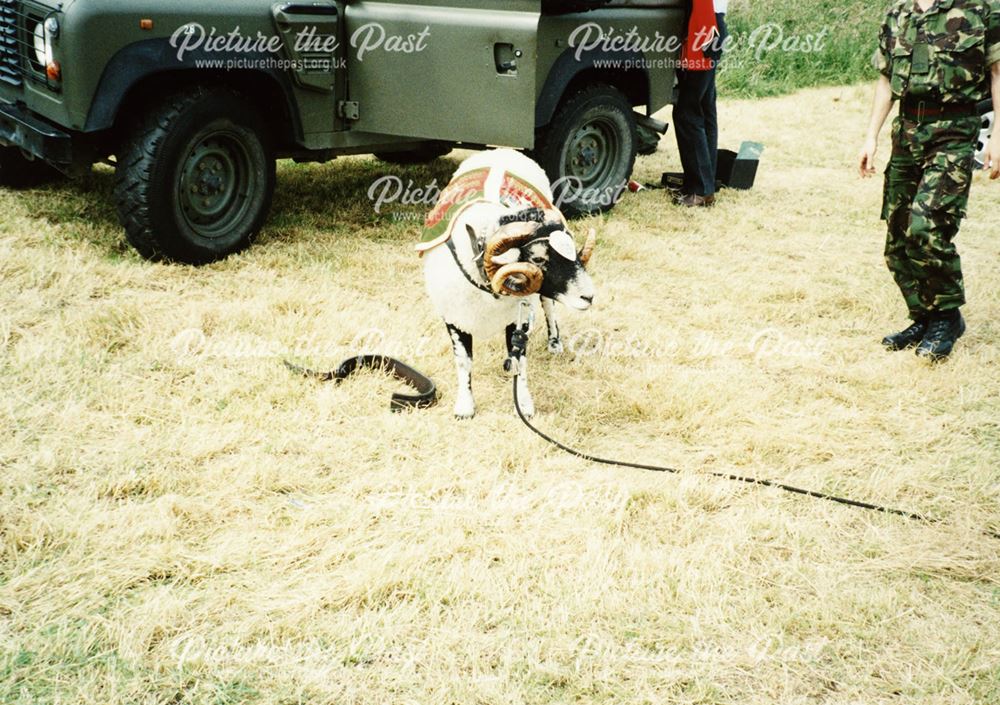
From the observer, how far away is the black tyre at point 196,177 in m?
4.63

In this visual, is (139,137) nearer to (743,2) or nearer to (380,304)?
(380,304)

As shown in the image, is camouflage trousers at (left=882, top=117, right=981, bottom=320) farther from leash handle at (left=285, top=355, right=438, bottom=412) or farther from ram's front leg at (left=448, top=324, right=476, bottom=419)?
leash handle at (left=285, top=355, right=438, bottom=412)

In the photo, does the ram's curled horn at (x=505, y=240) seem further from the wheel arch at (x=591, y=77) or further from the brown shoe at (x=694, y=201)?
the brown shoe at (x=694, y=201)

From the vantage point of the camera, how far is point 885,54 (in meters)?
4.16

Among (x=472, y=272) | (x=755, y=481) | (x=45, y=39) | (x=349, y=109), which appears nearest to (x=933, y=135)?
(x=755, y=481)

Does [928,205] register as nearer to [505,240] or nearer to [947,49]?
[947,49]

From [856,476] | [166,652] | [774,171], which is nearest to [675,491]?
[856,476]

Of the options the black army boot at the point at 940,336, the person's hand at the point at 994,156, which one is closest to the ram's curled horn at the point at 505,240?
the person's hand at the point at 994,156

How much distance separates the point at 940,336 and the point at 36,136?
4.57 metres

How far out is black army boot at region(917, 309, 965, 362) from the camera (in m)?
4.37

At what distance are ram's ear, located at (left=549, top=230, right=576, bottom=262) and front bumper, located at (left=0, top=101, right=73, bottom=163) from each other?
2817mm

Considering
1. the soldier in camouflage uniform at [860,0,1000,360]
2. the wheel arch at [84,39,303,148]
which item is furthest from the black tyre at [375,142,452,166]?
the soldier in camouflage uniform at [860,0,1000,360]

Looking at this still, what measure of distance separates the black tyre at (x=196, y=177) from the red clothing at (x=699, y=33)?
10.2 feet

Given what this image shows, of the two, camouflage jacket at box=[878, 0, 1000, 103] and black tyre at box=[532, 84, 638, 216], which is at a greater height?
camouflage jacket at box=[878, 0, 1000, 103]
